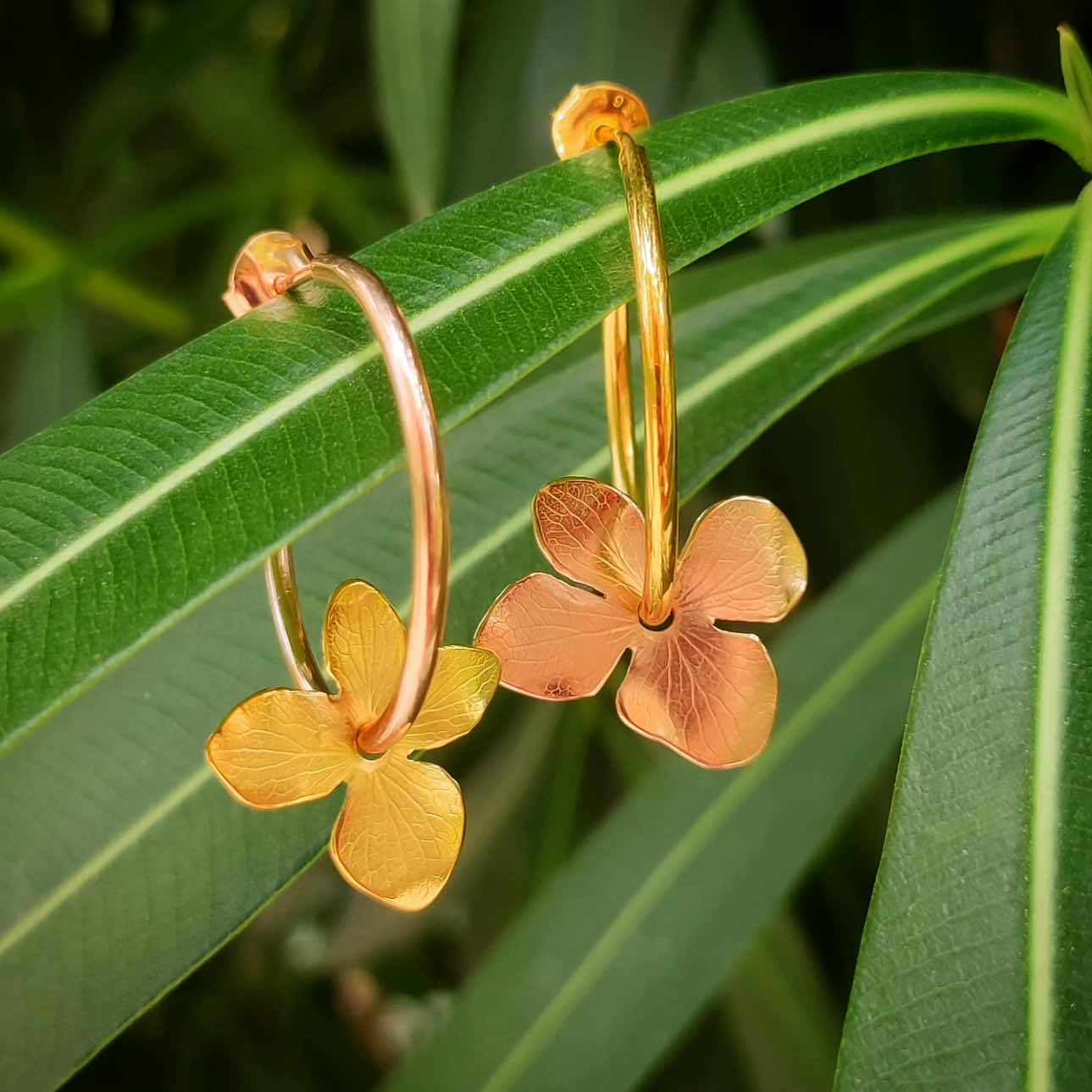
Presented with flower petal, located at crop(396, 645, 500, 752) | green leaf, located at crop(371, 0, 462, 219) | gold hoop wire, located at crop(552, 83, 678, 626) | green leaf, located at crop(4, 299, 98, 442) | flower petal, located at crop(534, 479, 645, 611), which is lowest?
flower petal, located at crop(396, 645, 500, 752)

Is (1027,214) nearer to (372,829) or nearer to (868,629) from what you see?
(868,629)

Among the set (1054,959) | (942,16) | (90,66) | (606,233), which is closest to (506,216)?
(606,233)

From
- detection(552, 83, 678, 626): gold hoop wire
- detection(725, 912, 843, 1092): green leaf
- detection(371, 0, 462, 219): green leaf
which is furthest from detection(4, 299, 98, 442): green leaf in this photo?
detection(725, 912, 843, 1092): green leaf

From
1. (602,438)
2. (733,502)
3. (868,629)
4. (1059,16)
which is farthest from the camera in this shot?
(1059,16)

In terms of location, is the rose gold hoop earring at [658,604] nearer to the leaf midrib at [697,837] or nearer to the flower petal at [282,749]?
the flower petal at [282,749]

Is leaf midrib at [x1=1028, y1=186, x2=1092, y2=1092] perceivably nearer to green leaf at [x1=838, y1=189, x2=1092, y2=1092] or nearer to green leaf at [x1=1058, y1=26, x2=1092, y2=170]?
green leaf at [x1=838, y1=189, x2=1092, y2=1092]

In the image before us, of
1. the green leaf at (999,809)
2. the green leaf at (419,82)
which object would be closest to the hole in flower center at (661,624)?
the green leaf at (999,809)
